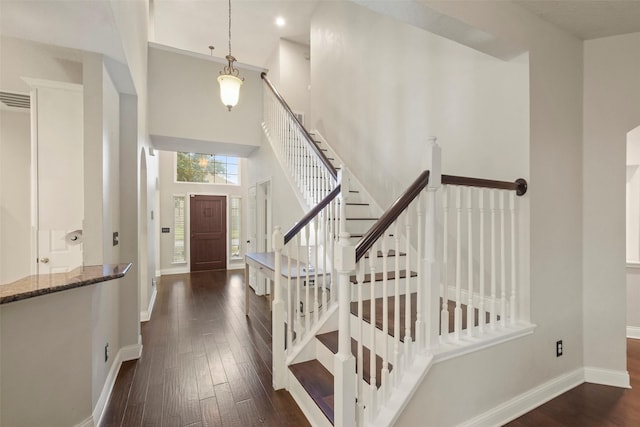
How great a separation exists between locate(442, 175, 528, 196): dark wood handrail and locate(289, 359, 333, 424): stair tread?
1524 millimetres

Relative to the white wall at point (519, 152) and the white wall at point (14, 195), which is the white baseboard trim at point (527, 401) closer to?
the white wall at point (519, 152)

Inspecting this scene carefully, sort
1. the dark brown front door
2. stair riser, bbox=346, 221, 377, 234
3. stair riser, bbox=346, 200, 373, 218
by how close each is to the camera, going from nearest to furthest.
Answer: stair riser, bbox=346, 221, 377, 234
stair riser, bbox=346, 200, 373, 218
the dark brown front door

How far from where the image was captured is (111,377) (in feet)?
7.51

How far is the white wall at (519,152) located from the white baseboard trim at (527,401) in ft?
0.13

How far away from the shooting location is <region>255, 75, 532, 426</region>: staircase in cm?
145

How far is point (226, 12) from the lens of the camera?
208 inches

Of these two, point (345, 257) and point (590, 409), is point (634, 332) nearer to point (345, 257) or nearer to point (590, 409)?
point (590, 409)

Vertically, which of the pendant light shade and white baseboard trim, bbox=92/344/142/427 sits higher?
the pendant light shade

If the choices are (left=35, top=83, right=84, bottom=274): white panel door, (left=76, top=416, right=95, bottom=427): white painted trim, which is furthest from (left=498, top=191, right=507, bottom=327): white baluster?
(left=35, top=83, right=84, bottom=274): white panel door

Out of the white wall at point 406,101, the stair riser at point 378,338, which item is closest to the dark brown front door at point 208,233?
the white wall at point 406,101

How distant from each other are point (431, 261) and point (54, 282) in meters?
2.07

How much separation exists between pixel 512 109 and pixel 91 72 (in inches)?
121

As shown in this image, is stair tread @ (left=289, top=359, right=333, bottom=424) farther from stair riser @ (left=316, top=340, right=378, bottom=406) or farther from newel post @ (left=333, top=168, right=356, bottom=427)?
newel post @ (left=333, top=168, right=356, bottom=427)

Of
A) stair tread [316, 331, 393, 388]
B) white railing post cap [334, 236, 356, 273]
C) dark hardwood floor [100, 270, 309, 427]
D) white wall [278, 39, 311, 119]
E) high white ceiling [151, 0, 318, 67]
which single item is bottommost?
dark hardwood floor [100, 270, 309, 427]
